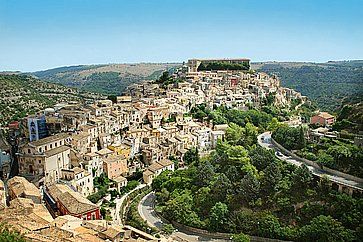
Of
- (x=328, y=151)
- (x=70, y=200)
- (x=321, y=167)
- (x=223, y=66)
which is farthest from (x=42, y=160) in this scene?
(x=223, y=66)

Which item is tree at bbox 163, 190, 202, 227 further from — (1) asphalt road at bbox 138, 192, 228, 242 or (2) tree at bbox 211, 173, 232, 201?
(2) tree at bbox 211, 173, 232, 201

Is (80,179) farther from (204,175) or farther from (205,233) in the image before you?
(205,233)

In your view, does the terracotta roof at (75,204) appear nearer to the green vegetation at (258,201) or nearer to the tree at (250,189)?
the green vegetation at (258,201)

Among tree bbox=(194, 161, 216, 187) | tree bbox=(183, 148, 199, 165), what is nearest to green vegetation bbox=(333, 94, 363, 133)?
tree bbox=(194, 161, 216, 187)

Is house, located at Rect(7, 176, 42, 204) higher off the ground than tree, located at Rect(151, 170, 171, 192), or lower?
higher

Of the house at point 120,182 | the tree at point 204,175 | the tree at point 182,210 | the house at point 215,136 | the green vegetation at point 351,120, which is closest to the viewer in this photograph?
the tree at point 182,210

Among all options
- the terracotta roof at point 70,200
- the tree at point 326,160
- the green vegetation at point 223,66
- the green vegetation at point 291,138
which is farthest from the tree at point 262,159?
the green vegetation at point 223,66
